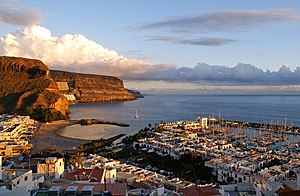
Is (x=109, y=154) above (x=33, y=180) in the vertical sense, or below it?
below

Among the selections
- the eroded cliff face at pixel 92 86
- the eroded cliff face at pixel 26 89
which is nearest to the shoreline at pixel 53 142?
the eroded cliff face at pixel 26 89

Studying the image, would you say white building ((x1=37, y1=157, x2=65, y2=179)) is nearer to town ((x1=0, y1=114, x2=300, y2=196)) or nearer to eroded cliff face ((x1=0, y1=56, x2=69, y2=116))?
town ((x1=0, y1=114, x2=300, y2=196))

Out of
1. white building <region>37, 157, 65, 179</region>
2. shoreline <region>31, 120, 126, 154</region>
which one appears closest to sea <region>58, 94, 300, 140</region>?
shoreline <region>31, 120, 126, 154</region>

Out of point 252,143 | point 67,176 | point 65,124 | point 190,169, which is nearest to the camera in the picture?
point 67,176

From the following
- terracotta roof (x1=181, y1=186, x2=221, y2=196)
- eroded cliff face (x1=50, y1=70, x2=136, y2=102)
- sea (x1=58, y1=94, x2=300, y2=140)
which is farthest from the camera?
eroded cliff face (x1=50, y1=70, x2=136, y2=102)

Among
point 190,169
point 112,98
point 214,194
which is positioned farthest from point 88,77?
point 214,194

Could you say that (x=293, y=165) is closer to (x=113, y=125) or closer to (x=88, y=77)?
(x=113, y=125)
